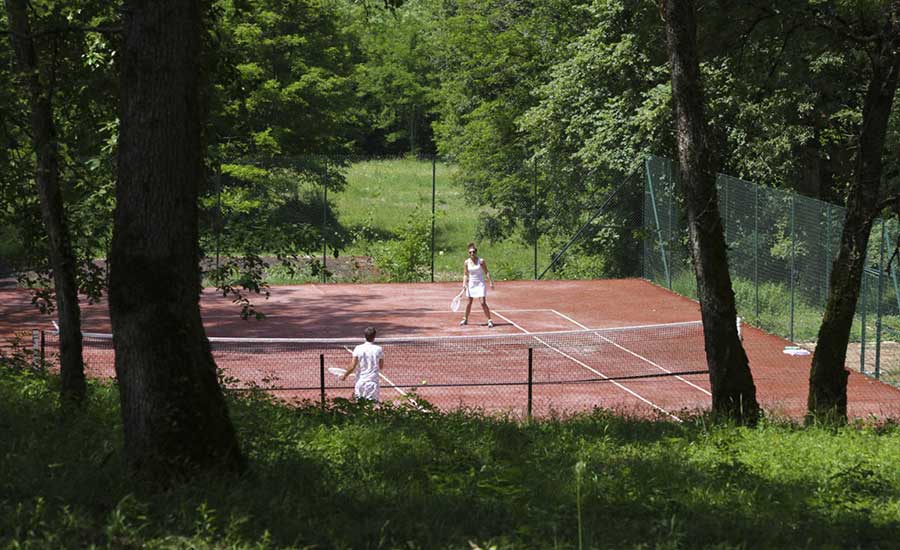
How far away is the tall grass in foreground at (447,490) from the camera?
21.0 feet

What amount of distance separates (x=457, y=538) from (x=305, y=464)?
203cm

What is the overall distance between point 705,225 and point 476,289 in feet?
42.8

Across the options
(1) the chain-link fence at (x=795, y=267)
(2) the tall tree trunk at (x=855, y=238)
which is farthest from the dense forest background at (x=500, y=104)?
(1) the chain-link fence at (x=795, y=267)

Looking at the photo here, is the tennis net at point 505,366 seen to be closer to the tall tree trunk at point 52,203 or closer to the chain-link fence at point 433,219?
the tall tree trunk at point 52,203

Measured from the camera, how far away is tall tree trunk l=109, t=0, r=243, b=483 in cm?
724

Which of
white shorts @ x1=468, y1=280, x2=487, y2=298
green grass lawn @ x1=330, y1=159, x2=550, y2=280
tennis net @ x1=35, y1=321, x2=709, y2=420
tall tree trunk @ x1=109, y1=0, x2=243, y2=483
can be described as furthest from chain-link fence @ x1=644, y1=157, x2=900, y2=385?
tall tree trunk @ x1=109, y1=0, x2=243, y2=483

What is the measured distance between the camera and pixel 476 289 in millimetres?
25547

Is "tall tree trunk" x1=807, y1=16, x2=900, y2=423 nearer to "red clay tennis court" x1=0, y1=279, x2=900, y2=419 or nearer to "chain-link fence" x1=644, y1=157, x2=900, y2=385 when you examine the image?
"red clay tennis court" x1=0, y1=279, x2=900, y2=419

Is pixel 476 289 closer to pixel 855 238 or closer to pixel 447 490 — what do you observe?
pixel 855 238

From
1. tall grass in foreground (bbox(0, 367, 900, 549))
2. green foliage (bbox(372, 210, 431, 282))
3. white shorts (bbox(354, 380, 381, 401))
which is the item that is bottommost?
white shorts (bbox(354, 380, 381, 401))

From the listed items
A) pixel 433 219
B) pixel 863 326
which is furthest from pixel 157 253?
pixel 433 219

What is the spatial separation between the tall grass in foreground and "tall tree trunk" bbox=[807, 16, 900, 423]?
303cm

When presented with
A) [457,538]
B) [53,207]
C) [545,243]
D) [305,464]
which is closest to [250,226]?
[53,207]

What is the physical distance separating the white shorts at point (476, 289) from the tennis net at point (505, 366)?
261 cm
